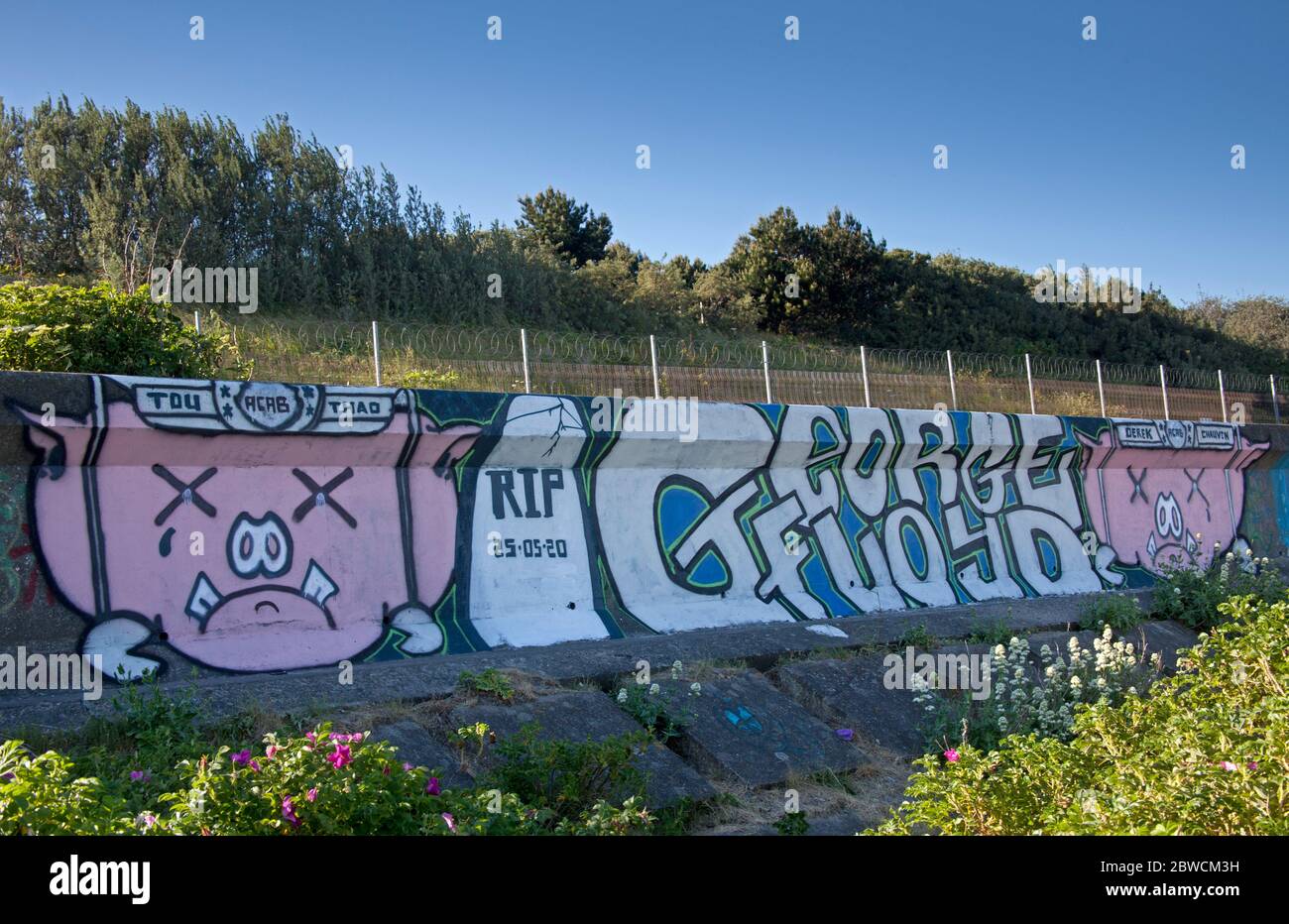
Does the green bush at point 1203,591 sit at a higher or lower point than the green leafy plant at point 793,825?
higher

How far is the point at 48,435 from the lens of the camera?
6230mm

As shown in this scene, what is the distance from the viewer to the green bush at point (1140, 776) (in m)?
3.59

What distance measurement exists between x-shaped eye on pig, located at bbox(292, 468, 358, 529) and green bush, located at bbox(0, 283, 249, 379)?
4.52ft

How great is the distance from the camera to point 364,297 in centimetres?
1825

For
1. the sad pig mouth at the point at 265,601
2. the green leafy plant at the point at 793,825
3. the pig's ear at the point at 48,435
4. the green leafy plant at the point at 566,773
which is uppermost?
the pig's ear at the point at 48,435

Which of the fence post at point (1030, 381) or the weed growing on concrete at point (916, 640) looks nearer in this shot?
the weed growing on concrete at point (916, 640)

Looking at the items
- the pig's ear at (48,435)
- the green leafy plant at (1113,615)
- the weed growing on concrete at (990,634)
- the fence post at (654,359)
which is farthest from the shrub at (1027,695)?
the pig's ear at (48,435)

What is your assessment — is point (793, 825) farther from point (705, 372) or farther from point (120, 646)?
point (705, 372)

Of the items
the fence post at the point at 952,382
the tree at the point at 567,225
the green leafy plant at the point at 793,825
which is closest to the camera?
the green leafy plant at the point at 793,825

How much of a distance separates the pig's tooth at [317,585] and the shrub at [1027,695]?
3.79 m

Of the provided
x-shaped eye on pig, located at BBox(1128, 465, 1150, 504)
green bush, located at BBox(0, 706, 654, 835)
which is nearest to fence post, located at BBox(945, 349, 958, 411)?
x-shaped eye on pig, located at BBox(1128, 465, 1150, 504)

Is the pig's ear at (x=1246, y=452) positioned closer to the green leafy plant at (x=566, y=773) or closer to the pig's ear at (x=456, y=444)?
the pig's ear at (x=456, y=444)
